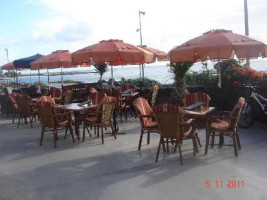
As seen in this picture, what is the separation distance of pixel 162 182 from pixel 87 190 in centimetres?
96

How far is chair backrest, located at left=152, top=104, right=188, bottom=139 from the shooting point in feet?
15.6

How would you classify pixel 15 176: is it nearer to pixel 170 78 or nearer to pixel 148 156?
pixel 148 156

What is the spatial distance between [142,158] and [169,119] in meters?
0.88

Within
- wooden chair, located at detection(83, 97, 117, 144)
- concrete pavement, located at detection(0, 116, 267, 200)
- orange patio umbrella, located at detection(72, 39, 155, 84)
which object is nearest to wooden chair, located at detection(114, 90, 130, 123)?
orange patio umbrella, located at detection(72, 39, 155, 84)

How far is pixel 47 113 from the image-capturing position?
20.9 ft

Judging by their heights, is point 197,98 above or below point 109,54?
below

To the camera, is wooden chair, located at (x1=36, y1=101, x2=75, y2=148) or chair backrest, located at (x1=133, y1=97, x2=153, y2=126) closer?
chair backrest, located at (x1=133, y1=97, x2=153, y2=126)

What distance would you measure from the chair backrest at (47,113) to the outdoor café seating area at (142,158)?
2 centimetres

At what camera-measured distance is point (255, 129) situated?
716 cm

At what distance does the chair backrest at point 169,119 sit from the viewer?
15.6 feet

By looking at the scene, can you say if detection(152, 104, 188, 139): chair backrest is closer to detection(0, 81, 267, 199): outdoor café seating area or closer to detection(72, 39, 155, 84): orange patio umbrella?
detection(0, 81, 267, 199): outdoor café seating area

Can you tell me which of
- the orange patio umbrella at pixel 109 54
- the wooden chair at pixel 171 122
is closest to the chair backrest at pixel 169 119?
the wooden chair at pixel 171 122

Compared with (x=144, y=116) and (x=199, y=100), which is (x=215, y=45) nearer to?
(x=199, y=100)

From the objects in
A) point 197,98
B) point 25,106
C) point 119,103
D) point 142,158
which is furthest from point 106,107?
point 25,106
